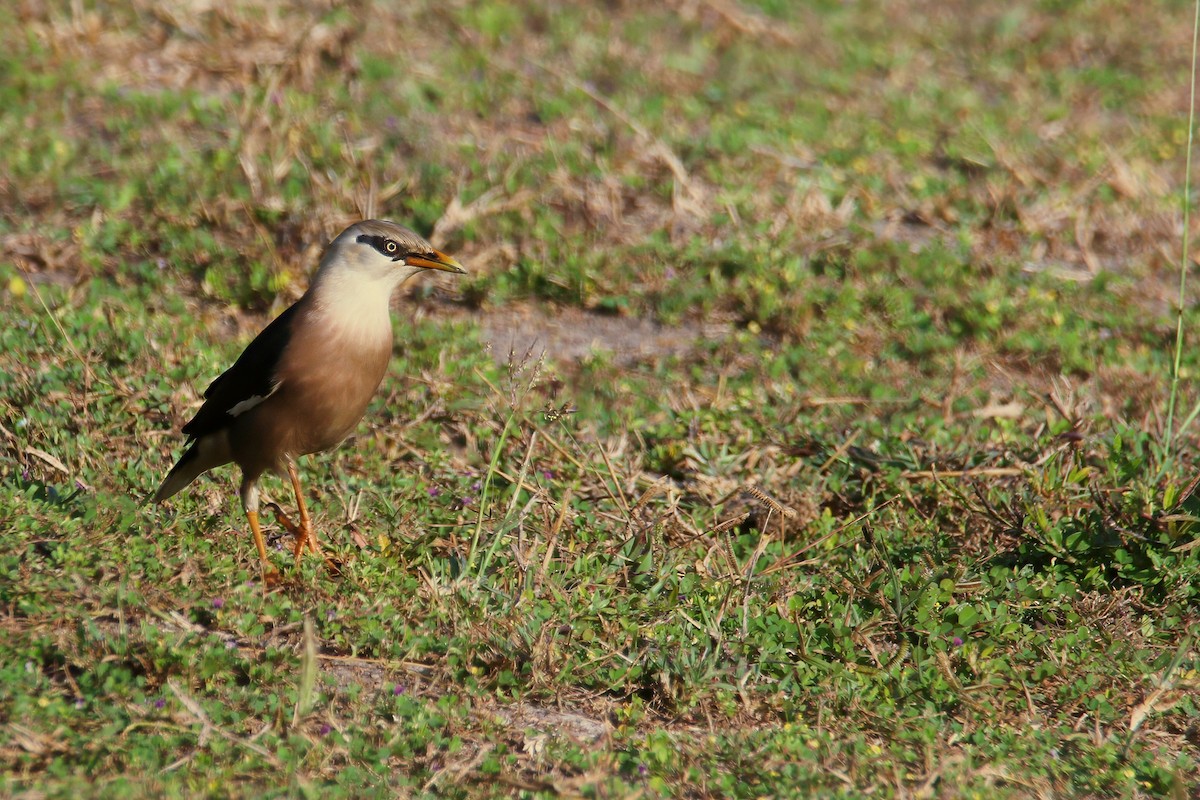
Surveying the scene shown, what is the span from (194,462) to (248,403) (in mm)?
328

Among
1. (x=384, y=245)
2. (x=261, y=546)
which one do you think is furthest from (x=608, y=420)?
(x=261, y=546)

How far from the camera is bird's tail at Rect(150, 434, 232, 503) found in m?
5.36

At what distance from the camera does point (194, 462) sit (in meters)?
5.39

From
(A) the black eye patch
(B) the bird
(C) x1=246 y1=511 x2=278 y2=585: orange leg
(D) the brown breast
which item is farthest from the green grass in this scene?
(A) the black eye patch

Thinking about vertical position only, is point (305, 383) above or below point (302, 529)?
above

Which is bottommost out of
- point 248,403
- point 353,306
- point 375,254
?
point 248,403

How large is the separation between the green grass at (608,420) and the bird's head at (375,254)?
0.72 meters

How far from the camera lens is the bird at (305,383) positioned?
527 centimetres

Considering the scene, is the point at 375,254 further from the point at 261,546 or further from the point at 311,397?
the point at 261,546

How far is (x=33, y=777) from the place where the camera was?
3938mm

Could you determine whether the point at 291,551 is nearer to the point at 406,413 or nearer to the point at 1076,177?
the point at 406,413

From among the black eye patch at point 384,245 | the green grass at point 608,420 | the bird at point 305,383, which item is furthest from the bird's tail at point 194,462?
the black eye patch at point 384,245

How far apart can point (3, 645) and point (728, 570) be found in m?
2.62

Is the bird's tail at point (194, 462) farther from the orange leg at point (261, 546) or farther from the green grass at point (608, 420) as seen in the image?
the orange leg at point (261, 546)
